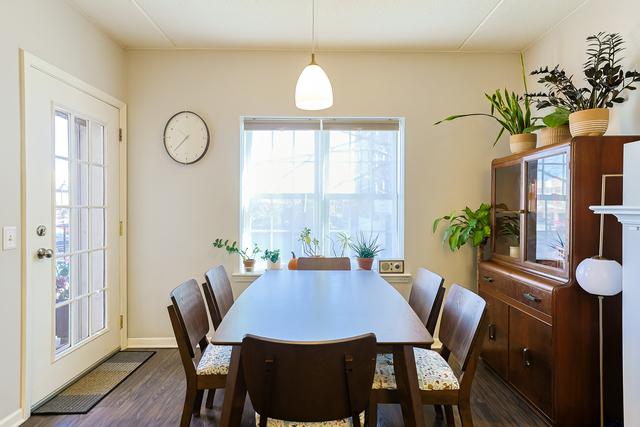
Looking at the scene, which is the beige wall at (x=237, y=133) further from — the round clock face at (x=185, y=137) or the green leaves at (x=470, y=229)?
the green leaves at (x=470, y=229)

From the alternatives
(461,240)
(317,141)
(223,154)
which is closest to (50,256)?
(223,154)

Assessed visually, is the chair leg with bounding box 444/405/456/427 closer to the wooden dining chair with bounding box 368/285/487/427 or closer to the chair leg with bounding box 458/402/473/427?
the wooden dining chair with bounding box 368/285/487/427

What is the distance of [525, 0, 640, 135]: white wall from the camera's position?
7.06 feet

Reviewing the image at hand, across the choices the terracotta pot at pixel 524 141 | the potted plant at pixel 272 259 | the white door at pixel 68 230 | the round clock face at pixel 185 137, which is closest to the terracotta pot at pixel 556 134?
the terracotta pot at pixel 524 141

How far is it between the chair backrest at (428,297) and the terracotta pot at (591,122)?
1138 millimetres

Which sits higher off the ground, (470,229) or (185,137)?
(185,137)

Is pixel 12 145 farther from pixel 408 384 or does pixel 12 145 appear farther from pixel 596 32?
pixel 596 32

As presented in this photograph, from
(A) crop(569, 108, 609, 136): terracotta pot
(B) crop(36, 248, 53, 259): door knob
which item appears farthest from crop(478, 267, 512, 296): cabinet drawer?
(B) crop(36, 248, 53, 259): door knob

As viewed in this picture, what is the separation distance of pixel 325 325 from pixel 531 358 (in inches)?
57.7

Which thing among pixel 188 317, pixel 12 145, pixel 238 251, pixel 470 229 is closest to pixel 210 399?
pixel 188 317

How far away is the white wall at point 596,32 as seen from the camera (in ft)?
7.06

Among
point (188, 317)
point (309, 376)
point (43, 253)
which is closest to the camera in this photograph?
point (309, 376)

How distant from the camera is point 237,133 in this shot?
324 cm

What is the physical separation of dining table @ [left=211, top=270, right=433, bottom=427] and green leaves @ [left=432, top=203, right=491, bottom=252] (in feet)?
3.80
